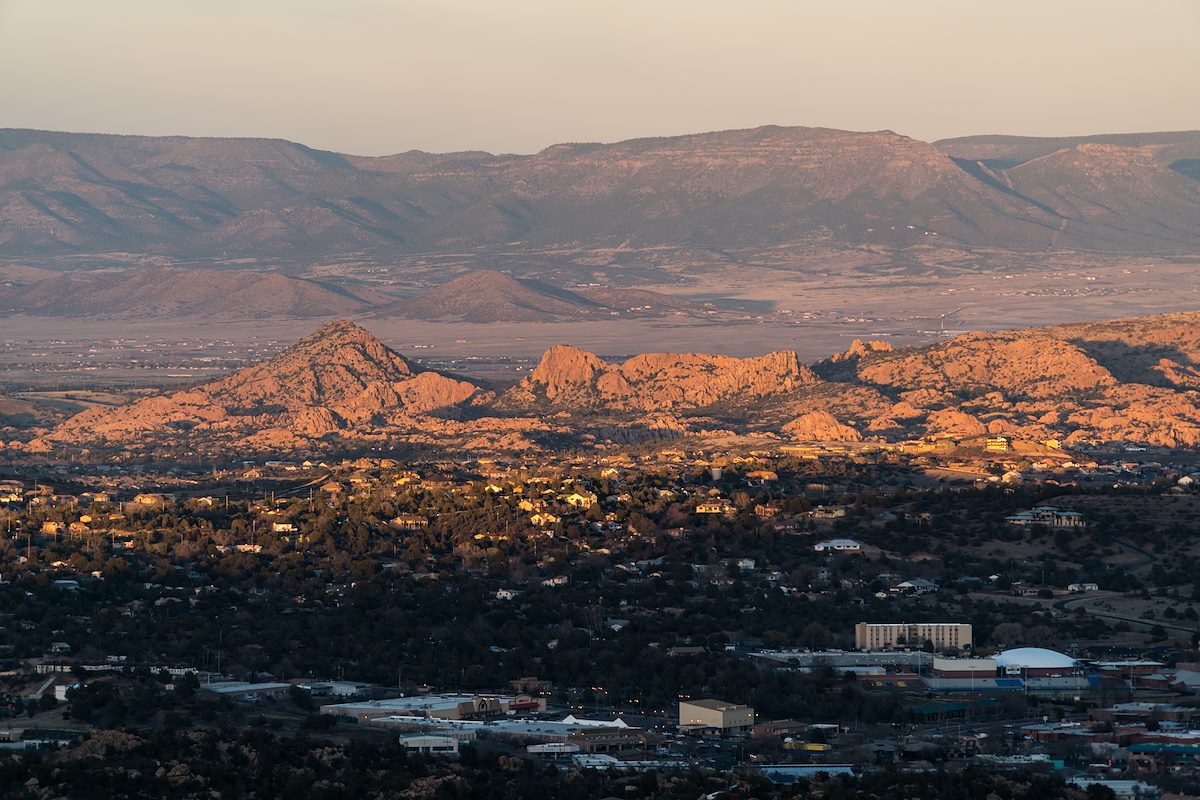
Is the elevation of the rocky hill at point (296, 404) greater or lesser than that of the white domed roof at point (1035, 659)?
lesser

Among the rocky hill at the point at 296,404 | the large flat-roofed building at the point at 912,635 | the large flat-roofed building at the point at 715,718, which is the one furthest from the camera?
the rocky hill at the point at 296,404

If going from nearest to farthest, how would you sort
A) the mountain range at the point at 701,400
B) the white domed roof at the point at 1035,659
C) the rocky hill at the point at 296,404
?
the white domed roof at the point at 1035,659
the mountain range at the point at 701,400
the rocky hill at the point at 296,404

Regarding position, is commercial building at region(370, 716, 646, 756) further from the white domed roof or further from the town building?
the town building

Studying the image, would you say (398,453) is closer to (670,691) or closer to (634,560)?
(634,560)

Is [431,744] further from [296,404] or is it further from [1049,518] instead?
[296,404]

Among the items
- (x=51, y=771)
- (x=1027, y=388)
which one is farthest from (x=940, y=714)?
(x=1027, y=388)

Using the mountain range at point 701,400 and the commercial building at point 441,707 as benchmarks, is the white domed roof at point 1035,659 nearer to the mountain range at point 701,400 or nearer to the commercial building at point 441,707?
the commercial building at point 441,707

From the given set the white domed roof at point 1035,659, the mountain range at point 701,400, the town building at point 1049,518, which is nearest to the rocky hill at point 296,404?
the mountain range at point 701,400
